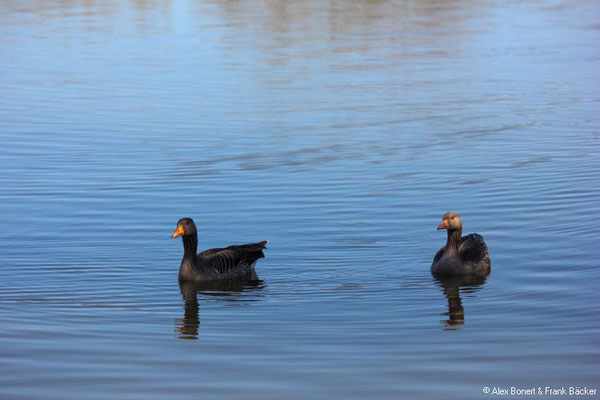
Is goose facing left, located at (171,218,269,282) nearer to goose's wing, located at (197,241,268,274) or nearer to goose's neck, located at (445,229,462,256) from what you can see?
goose's wing, located at (197,241,268,274)

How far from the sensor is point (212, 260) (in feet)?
49.4

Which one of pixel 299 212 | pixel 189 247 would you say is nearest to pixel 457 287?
pixel 189 247

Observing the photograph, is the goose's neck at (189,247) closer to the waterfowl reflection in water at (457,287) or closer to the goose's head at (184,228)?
the goose's head at (184,228)

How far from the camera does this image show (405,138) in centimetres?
2452

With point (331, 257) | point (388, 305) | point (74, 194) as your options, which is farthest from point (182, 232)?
point (74, 194)

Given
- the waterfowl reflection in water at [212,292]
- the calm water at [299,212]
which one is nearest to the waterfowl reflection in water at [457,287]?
the calm water at [299,212]

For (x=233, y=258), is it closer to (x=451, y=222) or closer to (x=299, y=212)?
(x=451, y=222)

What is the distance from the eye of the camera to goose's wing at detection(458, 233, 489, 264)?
1479cm

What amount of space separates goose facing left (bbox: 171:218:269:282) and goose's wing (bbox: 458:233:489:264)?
9.19 ft

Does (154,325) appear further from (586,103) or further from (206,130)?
(586,103)

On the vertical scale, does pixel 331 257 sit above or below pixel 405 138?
below

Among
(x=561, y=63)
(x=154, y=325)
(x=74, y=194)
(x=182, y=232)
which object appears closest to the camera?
(x=154, y=325)

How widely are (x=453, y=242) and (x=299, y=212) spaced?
3.72 meters

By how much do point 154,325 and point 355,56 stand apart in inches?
1013
